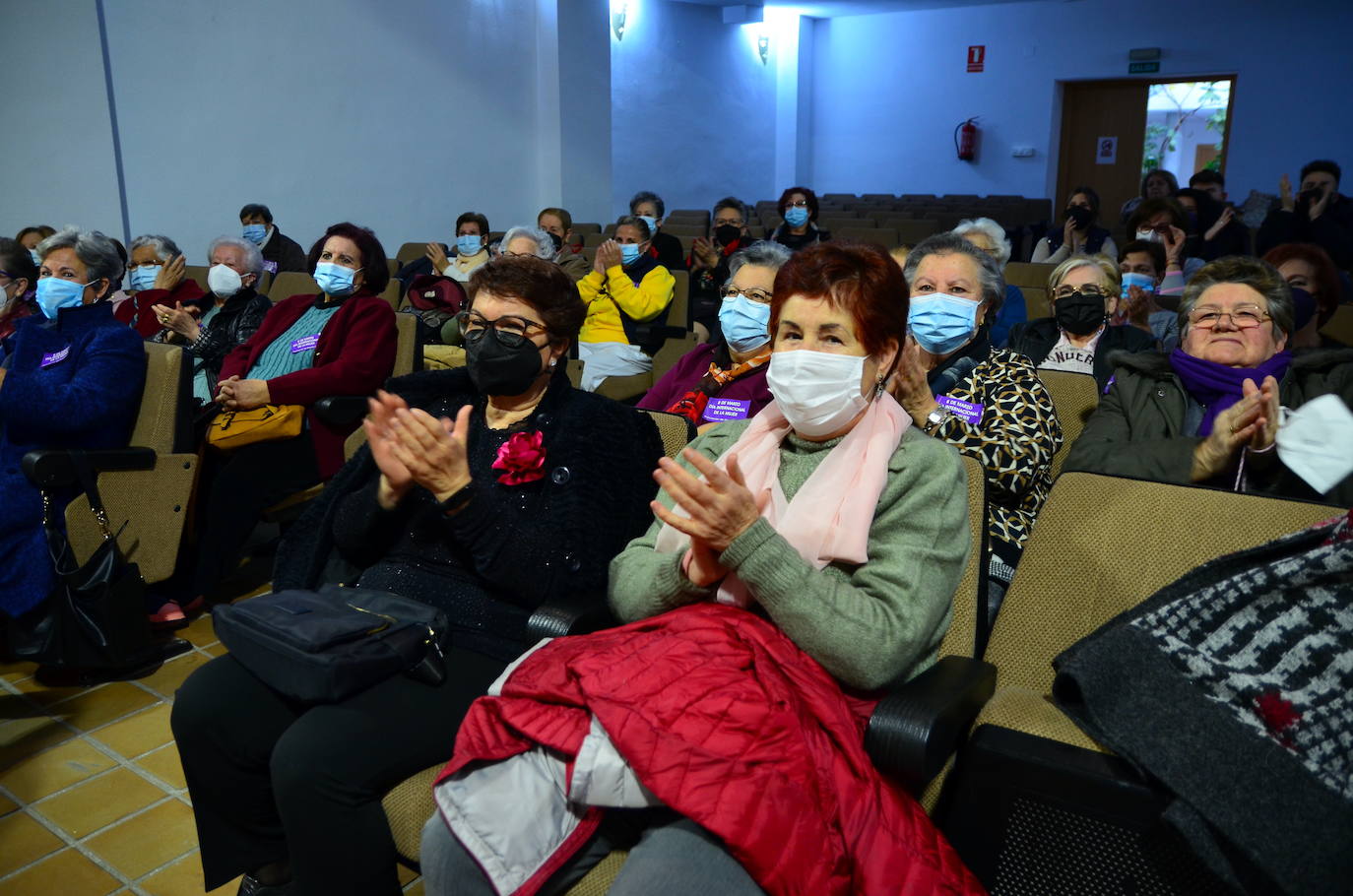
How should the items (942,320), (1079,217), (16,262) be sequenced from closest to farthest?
(942,320), (16,262), (1079,217)

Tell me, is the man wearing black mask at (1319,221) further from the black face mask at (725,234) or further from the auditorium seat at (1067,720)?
the auditorium seat at (1067,720)

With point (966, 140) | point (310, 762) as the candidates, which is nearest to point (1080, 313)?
point (310, 762)

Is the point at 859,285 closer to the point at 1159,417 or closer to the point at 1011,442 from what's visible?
the point at 1011,442

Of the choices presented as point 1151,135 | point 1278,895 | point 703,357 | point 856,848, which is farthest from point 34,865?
point 1151,135

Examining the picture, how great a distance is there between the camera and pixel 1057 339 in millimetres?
3383

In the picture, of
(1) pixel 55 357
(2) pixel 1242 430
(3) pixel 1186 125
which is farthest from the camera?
(3) pixel 1186 125

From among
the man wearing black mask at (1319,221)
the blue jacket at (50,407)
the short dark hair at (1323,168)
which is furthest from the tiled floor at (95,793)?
the short dark hair at (1323,168)

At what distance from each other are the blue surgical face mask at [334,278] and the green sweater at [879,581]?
2317 millimetres

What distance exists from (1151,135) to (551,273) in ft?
55.2

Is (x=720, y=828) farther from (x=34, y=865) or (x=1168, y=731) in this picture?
(x=34, y=865)

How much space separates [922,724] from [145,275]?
4725mm

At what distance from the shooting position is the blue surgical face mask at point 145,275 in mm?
4801

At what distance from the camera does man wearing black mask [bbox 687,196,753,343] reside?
19.1 ft

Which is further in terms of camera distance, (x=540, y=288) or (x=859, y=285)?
(x=540, y=288)
